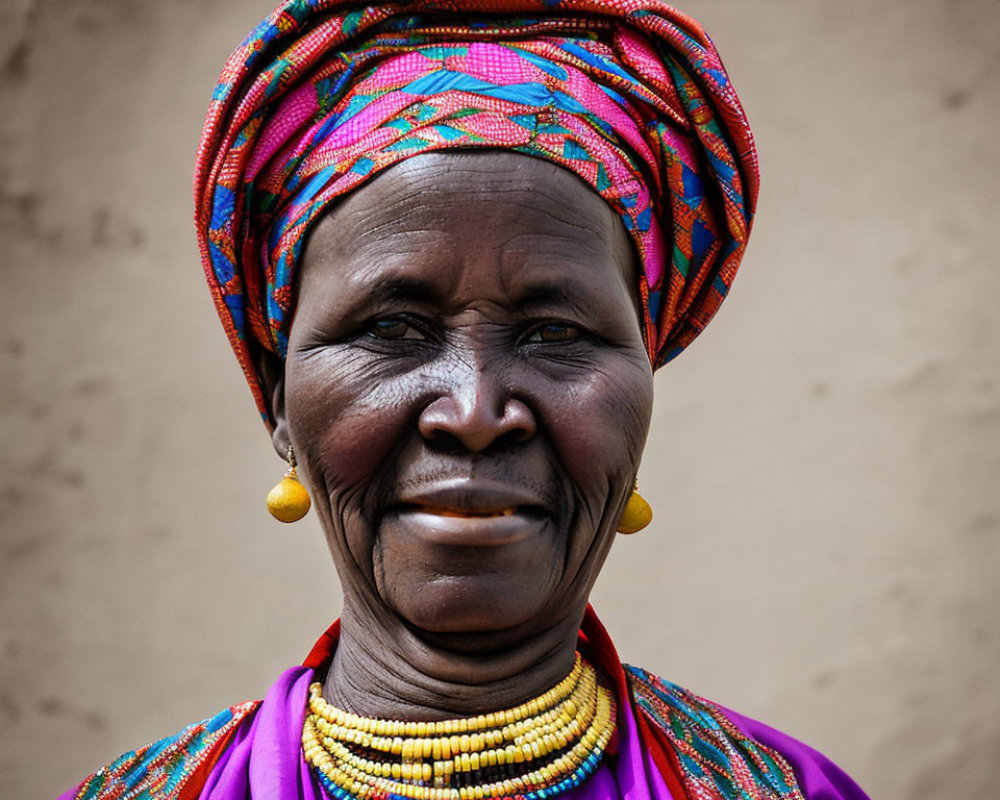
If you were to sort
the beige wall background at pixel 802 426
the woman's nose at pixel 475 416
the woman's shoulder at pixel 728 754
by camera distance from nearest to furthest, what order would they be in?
1. the woman's nose at pixel 475 416
2. the woman's shoulder at pixel 728 754
3. the beige wall background at pixel 802 426

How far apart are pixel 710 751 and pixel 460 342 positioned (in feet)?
2.69

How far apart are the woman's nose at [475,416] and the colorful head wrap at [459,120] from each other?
0.34 meters

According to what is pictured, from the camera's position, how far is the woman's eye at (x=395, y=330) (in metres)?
1.71

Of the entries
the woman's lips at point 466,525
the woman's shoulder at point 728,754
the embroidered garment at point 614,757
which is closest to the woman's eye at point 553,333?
the woman's lips at point 466,525

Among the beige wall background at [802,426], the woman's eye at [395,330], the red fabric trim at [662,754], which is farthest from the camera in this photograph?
the beige wall background at [802,426]

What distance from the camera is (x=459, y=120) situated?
1709 mm

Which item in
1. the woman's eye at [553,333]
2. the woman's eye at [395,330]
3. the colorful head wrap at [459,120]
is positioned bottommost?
the woman's eye at [553,333]

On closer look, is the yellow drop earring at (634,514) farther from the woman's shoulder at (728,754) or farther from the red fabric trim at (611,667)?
the woman's shoulder at (728,754)

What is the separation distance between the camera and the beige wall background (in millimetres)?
3438

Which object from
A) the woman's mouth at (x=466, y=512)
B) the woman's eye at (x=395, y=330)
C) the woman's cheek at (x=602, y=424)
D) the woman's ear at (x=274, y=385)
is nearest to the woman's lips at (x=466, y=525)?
the woman's mouth at (x=466, y=512)

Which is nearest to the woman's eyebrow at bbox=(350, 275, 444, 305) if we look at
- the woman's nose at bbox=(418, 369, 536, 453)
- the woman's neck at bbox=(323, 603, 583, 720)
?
the woman's nose at bbox=(418, 369, 536, 453)

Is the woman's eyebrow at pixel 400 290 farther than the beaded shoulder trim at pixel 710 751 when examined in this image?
No

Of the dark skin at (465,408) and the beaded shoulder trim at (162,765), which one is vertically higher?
the dark skin at (465,408)

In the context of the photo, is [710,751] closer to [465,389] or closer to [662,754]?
[662,754]
